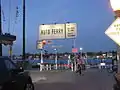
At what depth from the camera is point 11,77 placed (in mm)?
16125

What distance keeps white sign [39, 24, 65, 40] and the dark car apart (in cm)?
5777

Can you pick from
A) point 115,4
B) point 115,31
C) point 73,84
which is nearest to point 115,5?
point 115,4

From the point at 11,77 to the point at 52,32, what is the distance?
197ft

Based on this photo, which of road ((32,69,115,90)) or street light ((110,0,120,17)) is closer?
street light ((110,0,120,17))

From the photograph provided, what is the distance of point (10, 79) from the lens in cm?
1603

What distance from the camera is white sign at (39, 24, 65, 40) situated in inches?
2968

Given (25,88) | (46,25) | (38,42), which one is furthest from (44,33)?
(25,88)

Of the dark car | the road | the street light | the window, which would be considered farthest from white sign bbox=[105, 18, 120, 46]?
the road

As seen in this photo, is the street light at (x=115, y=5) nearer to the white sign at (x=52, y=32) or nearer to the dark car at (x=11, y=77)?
the dark car at (x=11, y=77)

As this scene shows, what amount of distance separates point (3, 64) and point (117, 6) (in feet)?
18.0

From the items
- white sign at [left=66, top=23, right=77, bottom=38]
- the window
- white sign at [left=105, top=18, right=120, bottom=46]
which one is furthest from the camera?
Result: white sign at [left=66, top=23, right=77, bottom=38]

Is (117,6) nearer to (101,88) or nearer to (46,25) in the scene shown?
(101,88)

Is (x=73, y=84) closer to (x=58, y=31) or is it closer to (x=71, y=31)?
(x=71, y=31)

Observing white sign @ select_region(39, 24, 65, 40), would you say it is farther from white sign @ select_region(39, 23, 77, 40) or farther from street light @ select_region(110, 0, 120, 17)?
street light @ select_region(110, 0, 120, 17)
